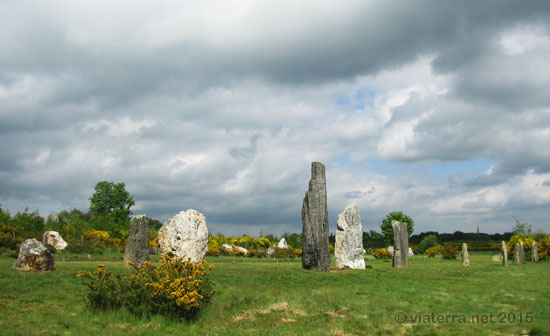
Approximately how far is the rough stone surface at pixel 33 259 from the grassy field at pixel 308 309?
0.88 m

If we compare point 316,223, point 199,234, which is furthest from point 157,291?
point 316,223

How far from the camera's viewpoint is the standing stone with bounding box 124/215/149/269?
21516 millimetres

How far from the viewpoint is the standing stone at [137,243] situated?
2152 cm

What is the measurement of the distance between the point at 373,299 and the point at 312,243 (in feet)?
28.8

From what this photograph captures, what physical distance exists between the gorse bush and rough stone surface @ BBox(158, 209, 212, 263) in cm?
959

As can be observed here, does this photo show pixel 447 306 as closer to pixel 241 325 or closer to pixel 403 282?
pixel 403 282

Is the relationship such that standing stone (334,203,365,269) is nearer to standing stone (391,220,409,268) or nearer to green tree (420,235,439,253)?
standing stone (391,220,409,268)

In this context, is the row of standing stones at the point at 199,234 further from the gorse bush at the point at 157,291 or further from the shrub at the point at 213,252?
the shrub at the point at 213,252

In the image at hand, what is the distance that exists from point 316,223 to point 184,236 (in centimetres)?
692

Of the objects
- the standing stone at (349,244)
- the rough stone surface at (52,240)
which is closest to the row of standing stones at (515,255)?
the standing stone at (349,244)

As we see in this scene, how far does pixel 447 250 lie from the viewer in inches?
1490

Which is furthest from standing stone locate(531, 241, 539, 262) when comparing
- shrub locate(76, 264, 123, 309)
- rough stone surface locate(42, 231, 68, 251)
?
rough stone surface locate(42, 231, 68, 251)

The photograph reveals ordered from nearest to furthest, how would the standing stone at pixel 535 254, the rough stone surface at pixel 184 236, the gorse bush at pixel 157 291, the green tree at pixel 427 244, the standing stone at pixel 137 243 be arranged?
the gorse bush at pixel 157 291 → the rough stone surface at pixel 184 236 → the standing stone at pixel 137 243 → the standing stone at pixel 535 254 → the green tree at pixel 427 244

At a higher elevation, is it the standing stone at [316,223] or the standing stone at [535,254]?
the standing stone at [316,223]
